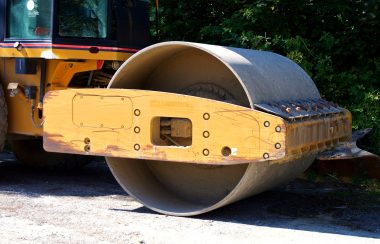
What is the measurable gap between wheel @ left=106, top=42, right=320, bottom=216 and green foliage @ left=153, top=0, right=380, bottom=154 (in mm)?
2255

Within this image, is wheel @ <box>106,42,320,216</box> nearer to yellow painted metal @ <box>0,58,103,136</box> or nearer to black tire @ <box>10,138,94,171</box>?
yellow painted metal @ <box>0,58,103,136</box>

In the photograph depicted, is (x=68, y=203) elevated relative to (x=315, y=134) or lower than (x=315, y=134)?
lower

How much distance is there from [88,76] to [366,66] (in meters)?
3.59

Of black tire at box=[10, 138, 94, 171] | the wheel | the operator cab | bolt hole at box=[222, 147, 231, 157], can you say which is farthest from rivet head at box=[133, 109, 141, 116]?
black tire at box=[10, 138, 94, 171]

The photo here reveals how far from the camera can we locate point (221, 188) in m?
5.36

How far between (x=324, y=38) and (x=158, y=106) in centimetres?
385

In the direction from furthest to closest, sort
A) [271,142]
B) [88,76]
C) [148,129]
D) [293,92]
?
[88,76]
[293,92]
[148,129]
[271,142]

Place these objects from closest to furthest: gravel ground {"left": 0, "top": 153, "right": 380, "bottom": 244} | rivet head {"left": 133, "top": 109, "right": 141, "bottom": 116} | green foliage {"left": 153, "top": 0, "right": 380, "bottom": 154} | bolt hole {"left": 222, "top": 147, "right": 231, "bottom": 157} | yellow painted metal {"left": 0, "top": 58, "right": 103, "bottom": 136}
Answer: gravel ground {"left": 0, "top": 153, "right": 380, "bottom": 244}
bolt hole {"left": 222, "top": 147, "right": 231, "bottom": 157}
rivet head {"left": 133, "top": 109, "right": 141, "bottom": 116}
yellow painted metal {"left": 0, "top": 58, "right": 103, "bottom": 136}
green foliage {"left": 153, "top": 0, "right": 380, "bottom": 154}

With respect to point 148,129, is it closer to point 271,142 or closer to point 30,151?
point 271,142

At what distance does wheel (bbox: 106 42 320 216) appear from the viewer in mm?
5000

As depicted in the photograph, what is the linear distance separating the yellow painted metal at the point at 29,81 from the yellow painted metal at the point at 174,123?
0.98m

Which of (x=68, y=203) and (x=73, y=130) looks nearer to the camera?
(x=73, y=130)

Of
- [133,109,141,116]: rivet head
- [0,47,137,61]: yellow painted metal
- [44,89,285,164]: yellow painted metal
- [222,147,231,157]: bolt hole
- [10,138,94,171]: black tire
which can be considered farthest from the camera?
[10,138,94,171]: black tire

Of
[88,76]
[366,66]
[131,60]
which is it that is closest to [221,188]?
[131,60]
